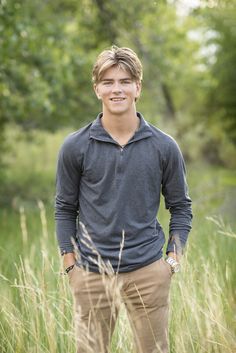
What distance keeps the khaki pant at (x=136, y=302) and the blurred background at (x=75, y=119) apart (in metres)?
0.16

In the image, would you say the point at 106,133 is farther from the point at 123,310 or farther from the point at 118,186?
the point at 123,310

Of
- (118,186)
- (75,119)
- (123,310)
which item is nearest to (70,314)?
→ (123,310)

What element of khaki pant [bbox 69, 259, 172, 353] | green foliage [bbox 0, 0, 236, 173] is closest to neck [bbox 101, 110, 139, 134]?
khaki pant [bbox 69, 259, 172, 353]

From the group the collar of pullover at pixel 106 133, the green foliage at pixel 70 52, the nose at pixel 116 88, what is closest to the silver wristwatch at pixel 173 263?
the collar of pullover at pixel 106 133

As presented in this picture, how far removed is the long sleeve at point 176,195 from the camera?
121 inches

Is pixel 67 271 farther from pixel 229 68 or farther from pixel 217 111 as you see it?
pixel 217 111

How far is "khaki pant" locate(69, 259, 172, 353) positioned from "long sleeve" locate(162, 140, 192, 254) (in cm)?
23

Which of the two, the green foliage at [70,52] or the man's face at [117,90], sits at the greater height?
the green foliage at [70,52]

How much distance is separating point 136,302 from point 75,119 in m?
10.8

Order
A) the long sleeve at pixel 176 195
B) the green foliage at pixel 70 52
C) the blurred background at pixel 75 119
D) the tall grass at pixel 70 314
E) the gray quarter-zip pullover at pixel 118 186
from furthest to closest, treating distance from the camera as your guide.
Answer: the green foliage at pixel 70 52 < the blurred background at pixel 75 119 < the tall grass at pixel 70 314 < the long sleeve at pixel 176 195 < the gray quarter-zip pullover at pixel 118 186

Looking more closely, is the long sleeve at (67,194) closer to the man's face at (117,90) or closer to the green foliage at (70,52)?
the man's face at (117,90)

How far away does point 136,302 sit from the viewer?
3.01 metres

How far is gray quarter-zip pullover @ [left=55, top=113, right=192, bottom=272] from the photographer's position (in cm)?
294

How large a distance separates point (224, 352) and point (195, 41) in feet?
106
